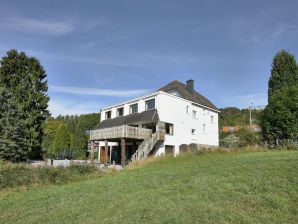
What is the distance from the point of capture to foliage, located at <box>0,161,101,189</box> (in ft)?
50.6

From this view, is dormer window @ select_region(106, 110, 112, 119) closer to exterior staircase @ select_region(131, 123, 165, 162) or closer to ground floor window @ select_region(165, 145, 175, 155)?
ground floor window @ select_region(165, 145, 175, 155)

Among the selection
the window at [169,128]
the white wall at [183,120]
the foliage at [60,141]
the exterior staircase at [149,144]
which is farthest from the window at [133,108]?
the foliage at [60,141]

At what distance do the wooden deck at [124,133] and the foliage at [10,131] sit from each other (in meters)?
7.63

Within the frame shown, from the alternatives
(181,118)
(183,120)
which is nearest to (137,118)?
(181,118)

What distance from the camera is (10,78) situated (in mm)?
38500

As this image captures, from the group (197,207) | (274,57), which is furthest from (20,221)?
(274,57)

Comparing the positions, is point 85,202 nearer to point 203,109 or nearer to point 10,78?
point 203,109

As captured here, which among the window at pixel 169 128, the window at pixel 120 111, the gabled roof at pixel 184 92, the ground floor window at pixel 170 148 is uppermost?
the gabled roof at pixel 184 92

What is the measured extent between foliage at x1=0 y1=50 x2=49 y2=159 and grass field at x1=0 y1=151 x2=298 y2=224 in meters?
27.9

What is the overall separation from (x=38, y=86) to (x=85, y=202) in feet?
110

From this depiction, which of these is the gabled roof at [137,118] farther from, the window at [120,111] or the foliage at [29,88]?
the foliage at [29,88]

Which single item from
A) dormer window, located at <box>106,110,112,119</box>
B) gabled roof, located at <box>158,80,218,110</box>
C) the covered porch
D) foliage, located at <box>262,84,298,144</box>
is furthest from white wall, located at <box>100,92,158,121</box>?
foliage, located at <box>262,84,298,144</box>

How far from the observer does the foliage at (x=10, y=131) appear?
28.7 metres

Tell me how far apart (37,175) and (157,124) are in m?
16.5
